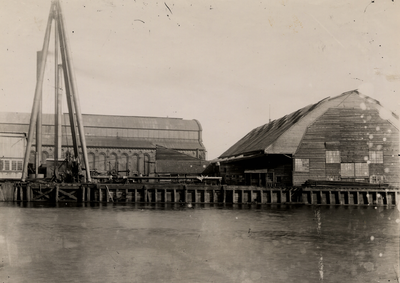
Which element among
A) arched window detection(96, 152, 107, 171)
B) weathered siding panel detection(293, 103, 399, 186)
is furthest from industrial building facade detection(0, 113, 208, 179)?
weathered siding panel detection(293, 103, 399, 186)

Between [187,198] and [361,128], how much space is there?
15.0 m

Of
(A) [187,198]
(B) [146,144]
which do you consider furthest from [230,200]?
(B) [146,144]

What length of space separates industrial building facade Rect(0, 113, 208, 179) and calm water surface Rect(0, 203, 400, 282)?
33.5 metres

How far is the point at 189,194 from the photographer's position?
120 feet

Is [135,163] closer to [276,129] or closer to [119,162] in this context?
[119,162]

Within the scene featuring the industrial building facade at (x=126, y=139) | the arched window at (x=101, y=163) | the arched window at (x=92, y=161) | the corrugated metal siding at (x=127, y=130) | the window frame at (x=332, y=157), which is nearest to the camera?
the window frame at (x=332, y=157)

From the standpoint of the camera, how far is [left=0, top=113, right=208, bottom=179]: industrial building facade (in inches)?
2539

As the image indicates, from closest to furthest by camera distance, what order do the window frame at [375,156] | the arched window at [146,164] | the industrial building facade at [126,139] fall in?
the window frame at [375,156] < the arched window at [146,164] < the industrial building facade at [126,139]

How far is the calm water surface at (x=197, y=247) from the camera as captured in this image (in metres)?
12.9

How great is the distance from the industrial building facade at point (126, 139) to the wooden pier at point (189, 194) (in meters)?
21.2

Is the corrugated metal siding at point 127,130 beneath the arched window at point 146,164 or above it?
above

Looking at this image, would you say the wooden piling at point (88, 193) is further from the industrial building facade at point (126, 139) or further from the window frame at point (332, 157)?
the industrial building facade at point (126, 139)

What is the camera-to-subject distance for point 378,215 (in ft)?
92.3

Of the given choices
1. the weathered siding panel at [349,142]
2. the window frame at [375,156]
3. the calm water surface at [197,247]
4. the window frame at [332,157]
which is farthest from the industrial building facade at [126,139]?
the calm water surface at [197,247]
